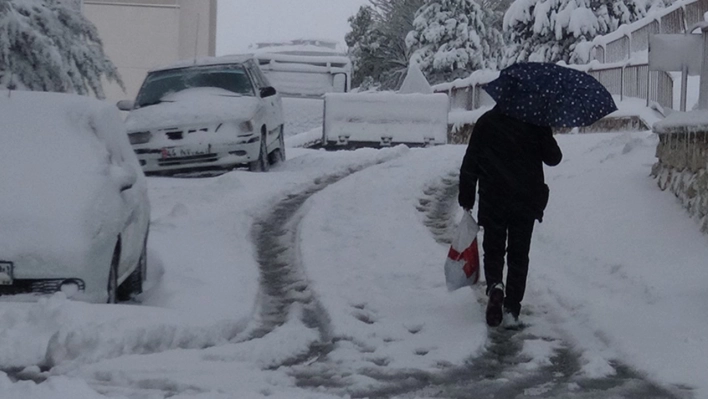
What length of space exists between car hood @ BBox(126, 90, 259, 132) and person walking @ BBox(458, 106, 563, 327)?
28.8ft

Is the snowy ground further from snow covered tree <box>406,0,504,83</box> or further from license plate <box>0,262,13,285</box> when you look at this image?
snow covered tree <box>406,0,504,83</box>

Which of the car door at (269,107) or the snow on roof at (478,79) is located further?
the snow on roof at (478,79)

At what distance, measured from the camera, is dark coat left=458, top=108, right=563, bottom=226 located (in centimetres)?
803

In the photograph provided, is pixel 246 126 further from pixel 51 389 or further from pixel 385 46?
pixel 385 46

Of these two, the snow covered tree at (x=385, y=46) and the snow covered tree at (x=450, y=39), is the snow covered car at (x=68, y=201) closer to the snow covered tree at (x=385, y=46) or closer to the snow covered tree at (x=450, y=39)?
the snow covered tree at (x=450, y=39)

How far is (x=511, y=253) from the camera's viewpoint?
8125 mm

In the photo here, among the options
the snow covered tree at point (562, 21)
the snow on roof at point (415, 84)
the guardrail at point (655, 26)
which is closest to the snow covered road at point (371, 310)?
the snow on roof at point (415, 84)

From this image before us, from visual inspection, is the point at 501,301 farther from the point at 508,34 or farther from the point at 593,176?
the point at 508,34

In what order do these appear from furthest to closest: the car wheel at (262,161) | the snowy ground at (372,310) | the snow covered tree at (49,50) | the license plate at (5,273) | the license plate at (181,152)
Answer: the car wheel at (262,161) → the license plate at (181,152) → the snow covered tree at (49,50) → the license plate at (5,273) → the snowy ground at (372,310)

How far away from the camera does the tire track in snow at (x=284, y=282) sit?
7.94 meters

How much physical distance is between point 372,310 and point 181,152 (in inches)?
328

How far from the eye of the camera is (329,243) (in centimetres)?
1138

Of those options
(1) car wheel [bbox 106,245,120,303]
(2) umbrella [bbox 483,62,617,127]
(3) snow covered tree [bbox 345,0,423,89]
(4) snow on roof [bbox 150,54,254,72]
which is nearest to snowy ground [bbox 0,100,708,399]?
(1) car wheel [bbox 106,245,120,303]

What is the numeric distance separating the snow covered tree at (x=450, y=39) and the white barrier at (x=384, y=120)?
104 ft
